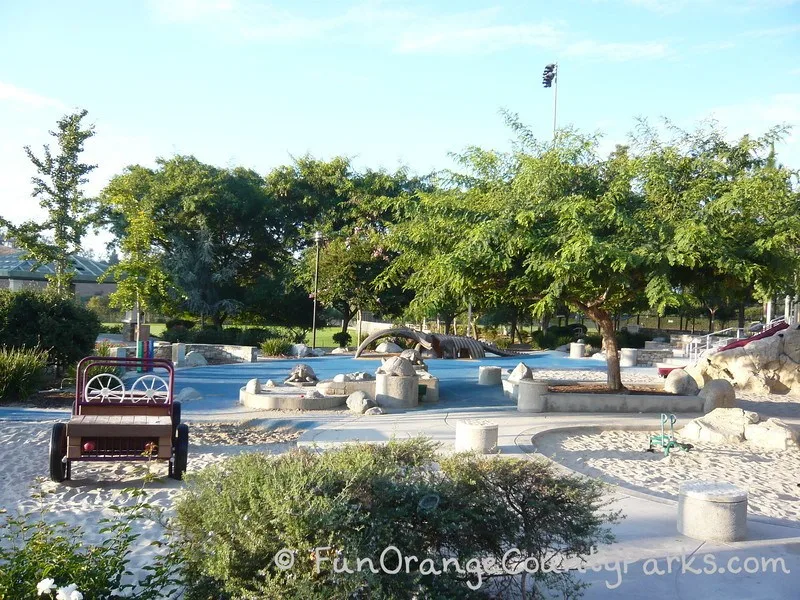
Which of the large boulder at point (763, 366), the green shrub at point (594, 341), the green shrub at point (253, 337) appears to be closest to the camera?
the large boulder at point (763, 366)

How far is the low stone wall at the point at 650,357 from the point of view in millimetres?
28547

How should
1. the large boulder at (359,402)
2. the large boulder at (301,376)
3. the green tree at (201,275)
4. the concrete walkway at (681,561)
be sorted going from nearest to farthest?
1. the concrete walkway at (681,561)
2. the large boulder at (359,402)
3. the large boulder at (301,376)
4. the green tree at (201,275)

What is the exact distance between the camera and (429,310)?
14.3 meters

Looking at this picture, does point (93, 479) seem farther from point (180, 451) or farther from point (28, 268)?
point (28, 268)

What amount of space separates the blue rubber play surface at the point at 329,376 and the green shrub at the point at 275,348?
128 cm

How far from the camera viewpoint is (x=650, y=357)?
28844mm

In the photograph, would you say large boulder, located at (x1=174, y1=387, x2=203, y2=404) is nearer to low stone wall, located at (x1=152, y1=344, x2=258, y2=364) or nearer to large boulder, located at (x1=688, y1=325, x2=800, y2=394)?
low stone wall, located at (x1=152, y1=344, x2=258, y2=364)

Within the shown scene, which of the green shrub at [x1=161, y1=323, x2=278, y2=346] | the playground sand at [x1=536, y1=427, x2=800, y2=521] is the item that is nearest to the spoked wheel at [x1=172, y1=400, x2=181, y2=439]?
the playground sand at [x1=536, y1=427, x2=800, y2=521]

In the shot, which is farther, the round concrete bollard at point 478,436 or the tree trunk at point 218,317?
the tree trunk at point 218,317

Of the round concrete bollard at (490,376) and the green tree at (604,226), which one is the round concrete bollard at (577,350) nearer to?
the round concrete bollard at (490,376)

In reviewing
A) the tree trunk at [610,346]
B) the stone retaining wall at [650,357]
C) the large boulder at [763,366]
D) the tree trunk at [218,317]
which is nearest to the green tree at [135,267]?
the tree trunk at [218,317]

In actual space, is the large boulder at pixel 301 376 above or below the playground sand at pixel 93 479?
above

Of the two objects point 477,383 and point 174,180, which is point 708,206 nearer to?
point 477,383

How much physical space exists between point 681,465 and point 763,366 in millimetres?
11312
